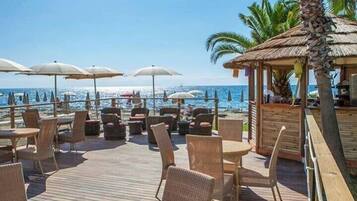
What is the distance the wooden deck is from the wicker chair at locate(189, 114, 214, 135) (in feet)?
3.39

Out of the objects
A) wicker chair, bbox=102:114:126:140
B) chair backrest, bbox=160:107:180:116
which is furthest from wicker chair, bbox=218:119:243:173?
chair backrest, bbox=160:107:180:116

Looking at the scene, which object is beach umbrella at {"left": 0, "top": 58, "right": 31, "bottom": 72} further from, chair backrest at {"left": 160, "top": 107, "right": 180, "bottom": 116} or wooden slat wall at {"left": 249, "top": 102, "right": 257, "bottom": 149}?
wooden slat wall at {"left": 249, "top": 102, "right": 257, "bottom": 149}

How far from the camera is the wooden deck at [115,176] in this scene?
496cm

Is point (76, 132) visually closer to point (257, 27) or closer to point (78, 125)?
point (78, 125)

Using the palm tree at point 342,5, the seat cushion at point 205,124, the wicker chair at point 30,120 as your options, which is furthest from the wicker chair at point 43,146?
the palm tree at point 342,5

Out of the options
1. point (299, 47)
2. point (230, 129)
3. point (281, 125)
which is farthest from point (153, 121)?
point (299, 47)

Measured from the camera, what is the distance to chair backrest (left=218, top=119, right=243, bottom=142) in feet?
18.5

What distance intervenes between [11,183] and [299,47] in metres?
5.95

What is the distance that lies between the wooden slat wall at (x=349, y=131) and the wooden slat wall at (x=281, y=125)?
2.64ft

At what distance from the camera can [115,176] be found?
5965mm

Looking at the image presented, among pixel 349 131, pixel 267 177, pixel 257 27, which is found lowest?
pixel 267 177

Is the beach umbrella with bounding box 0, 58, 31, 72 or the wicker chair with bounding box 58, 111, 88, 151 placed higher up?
the beach umbrella with bounding box 0, 58, 31, 72

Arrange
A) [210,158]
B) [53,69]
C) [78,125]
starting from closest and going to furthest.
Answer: [210,158]
[78,125]
[53,69]

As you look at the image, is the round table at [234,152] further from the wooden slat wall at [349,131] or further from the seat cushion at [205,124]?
the seat cushion at [205,124]
